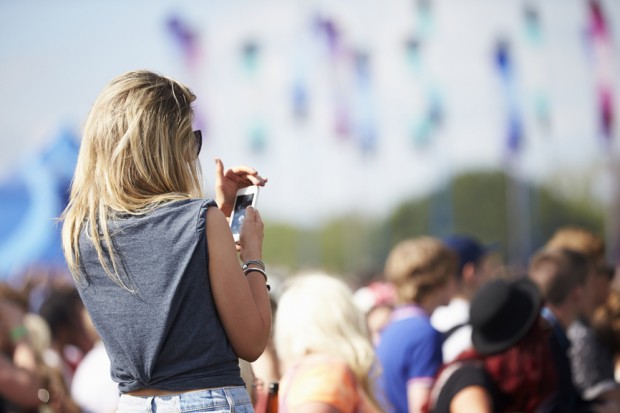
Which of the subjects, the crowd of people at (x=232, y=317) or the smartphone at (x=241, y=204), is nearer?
the crowd of people at (x=232, y=317)

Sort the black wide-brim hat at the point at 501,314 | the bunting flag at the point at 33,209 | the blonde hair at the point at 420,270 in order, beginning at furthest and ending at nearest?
the bunting flag at the point at 33,209 < the blonde hair at the point at 420,270 < the black wide-brim hat at the point at 501,314

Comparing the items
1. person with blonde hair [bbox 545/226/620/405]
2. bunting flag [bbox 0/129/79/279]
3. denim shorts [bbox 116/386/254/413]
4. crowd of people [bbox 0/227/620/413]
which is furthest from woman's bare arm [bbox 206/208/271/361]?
bunting flag [bbox 0/129/79/279]

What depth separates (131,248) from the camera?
218 cm

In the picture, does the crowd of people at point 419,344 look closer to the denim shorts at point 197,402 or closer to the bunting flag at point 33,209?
the denim shorts at point 197,402

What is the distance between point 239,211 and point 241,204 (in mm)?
26

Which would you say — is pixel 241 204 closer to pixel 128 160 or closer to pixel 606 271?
pixel 128 160

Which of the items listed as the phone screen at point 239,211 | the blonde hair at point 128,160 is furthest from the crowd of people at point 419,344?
the blonde hair at point 128,160

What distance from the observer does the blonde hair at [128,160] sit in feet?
7.22

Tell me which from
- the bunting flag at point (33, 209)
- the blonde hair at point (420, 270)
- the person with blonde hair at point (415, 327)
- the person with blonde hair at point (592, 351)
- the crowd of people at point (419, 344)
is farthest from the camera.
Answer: the bunting flag at point (33, 209)

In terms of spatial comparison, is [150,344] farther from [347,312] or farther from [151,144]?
[347,312]

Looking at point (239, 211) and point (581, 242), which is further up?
point (239, 211)

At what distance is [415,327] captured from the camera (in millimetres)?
4770

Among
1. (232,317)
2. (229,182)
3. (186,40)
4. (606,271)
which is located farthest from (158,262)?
(186,40)

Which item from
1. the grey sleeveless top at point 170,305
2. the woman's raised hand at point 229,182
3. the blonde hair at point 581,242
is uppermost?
the woman's raised hand at point 229,182
